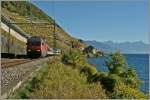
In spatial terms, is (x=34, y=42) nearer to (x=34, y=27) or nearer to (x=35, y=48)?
(x=35, y=48)

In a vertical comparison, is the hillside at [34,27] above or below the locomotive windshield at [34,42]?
above

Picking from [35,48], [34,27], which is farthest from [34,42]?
[34,27]

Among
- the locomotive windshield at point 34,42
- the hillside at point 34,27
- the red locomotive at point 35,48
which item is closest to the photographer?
the red locomotive at point 35,48

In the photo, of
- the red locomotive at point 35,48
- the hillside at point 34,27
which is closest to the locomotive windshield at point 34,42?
the red locomotive at point 35,48

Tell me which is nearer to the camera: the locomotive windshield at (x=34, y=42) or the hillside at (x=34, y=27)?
the locomotive windshield at (x=34, y=42)

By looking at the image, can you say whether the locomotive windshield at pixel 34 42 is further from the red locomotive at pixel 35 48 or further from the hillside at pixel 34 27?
the hillside at pixel 34 27

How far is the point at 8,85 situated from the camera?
41.5 feet

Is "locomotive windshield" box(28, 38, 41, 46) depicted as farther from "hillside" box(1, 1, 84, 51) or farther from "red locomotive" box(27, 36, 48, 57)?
"hillside" box(1, 1, 84, 51)

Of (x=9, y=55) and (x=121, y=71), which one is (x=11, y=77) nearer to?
(x=9, y=55)

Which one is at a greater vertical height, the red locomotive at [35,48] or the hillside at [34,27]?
the hillside at [34,27]

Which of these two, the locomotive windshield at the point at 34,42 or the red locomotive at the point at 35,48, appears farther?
the locomotive windshield at the point at 34,42

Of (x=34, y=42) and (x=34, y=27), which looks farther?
(x=34, y=27)

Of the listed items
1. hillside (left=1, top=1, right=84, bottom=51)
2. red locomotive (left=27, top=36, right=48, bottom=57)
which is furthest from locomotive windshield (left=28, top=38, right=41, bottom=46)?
hillside (left=1, top=1, right=84, bottom=51)

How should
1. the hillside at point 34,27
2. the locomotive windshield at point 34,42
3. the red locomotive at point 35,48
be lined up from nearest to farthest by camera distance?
1. the red locomotive at point 35,48
2. the locomotive windshield at point 34,42
3. the hillside at point 34,27
